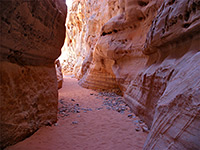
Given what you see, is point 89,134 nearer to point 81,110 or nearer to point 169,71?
point 81,110

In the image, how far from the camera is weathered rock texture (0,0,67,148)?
190cm

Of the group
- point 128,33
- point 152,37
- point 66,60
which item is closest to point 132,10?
point 128,33

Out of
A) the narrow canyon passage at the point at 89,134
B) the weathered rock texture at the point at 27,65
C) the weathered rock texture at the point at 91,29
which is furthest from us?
the weathered rock texture at the point at 91,29

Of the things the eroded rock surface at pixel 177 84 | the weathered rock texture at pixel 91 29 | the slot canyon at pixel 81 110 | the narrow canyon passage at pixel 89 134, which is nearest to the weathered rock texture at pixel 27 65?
the slot canyon at pixel 81 110

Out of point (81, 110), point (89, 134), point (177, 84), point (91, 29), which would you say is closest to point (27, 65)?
point (89, 134)

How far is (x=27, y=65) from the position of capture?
2.56 meters

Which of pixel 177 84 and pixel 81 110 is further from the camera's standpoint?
pixel 81 110

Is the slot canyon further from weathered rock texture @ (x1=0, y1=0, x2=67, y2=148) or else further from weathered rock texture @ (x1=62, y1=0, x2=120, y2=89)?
weathered rock texture @ (x1=62, y1=0, x2=120, y2=89)

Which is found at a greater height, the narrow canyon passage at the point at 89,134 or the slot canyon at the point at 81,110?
the slot canyon at the point at 81,110

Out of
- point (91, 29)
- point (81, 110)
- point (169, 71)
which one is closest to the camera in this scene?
point (169, 71)

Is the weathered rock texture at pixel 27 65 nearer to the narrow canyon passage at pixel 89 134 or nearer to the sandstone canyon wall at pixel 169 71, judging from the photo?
the narrow canyon passage at pixel 89 134

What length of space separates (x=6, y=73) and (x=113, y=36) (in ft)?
19.2

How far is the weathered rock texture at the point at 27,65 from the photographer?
1900 mm

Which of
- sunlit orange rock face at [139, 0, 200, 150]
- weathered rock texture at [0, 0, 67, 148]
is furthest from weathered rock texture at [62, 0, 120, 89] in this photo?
weathered rock texture at [0, 0, 67, 148]
